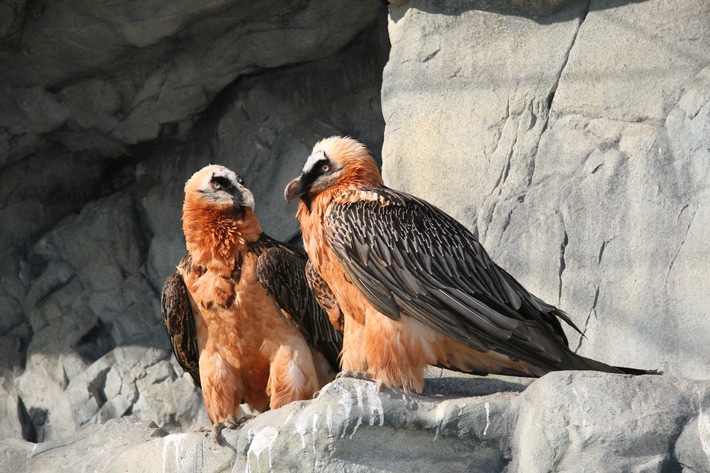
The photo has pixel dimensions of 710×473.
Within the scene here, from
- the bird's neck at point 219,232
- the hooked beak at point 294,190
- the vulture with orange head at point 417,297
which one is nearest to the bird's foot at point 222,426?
the vulture with orange head at point 417,297

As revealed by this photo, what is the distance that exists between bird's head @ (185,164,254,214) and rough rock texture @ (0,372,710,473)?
1.37 metres

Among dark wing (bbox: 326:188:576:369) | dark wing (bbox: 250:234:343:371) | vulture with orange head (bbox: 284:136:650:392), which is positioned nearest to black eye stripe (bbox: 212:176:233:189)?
dark wing (bbox: 250:234:343:371)

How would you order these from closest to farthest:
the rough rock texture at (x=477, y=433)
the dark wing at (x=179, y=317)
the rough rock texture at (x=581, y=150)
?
1. the rough rock texture at (x=477, y=433)
2. the rough rock texture at (x=581, y=150)
3. the dark wing at (x=179, y=317)

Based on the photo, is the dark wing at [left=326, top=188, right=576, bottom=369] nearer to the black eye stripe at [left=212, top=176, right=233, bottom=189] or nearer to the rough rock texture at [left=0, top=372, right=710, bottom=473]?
the rough rock texture at [left=0, top=372, right=710, bottom=473]

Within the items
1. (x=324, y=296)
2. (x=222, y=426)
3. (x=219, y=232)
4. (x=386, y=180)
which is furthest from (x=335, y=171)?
(x=222, y=426)

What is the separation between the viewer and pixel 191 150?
27.9ft

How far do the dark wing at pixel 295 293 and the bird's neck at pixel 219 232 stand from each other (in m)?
0.08

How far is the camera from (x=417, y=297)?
17.1 ft

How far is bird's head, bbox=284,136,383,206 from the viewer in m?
5.66

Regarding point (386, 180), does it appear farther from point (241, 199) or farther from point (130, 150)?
point (130, 150)

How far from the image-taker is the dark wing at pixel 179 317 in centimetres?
614

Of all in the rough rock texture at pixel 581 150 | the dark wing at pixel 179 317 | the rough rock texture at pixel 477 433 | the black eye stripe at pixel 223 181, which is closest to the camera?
the rough rock texture at pixel 477 433

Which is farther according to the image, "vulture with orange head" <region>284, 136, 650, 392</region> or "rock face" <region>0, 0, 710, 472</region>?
"vulture with orange head" <region>284, 136, 650, 392</region>

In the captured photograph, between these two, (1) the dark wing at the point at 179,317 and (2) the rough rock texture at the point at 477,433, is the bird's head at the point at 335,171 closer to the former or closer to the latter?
(1) the dark wing at the point at 179,317
